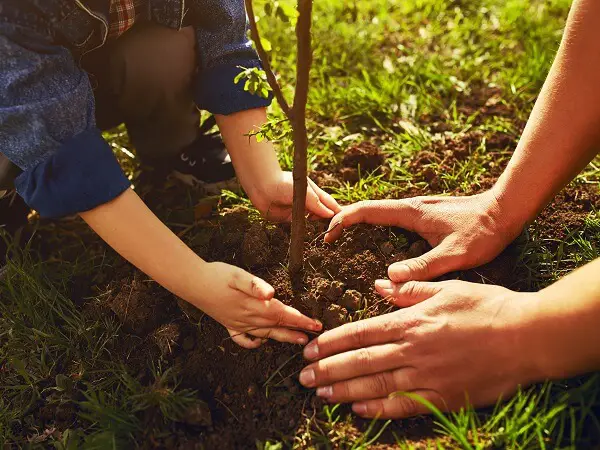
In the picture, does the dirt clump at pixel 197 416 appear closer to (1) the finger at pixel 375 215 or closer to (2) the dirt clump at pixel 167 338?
(2) the dirt clump at pixel 167 338

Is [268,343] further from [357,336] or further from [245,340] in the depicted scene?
[357,336]

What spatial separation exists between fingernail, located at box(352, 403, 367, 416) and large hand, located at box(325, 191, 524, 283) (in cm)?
42

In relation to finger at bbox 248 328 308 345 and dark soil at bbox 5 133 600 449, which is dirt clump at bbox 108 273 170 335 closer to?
dark soil at bbox 5 133 600 449

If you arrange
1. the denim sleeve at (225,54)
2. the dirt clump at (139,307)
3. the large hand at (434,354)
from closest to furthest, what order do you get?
the large hand at (434,354), the dirt clump at (139,307), the denim sleeve at (225,54)

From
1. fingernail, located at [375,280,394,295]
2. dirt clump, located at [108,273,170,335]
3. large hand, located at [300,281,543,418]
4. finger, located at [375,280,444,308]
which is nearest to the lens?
large hand, located at [300,281,543,418]

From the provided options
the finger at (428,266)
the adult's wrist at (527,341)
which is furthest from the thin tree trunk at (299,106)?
the adult's wrist at (527,341)

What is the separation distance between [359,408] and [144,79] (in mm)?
1486

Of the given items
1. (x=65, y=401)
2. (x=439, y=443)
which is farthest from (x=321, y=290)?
(x=65, y=401)

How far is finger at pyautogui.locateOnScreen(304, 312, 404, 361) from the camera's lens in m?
1.77

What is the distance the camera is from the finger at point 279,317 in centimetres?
186

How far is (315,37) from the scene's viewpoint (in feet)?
11.0

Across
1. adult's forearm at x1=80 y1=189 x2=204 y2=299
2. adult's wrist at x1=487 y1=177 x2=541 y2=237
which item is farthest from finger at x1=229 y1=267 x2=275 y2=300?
adult's wrist at x1=487 y1=177 x2=541 y2=237

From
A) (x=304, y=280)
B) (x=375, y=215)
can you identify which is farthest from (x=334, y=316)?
(x=375, y=215)

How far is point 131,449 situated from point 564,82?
169 cm
